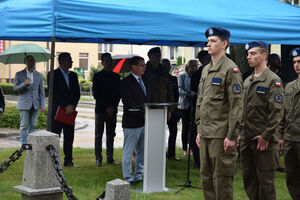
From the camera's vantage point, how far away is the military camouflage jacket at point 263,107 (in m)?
5.73

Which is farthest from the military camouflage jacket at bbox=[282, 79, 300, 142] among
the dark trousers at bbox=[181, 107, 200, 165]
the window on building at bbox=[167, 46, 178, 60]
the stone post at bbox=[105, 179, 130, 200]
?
the window on building at bbox=[167, 46, 178, 60]

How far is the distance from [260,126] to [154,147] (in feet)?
6.34

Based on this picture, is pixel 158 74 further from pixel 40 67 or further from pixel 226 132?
pixel 40 67

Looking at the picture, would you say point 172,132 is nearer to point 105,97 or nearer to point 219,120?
point 105,97

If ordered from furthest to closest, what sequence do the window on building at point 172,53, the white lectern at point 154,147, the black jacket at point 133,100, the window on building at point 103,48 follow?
the window on building at point 103,48, the window on building at point 172,53, the black jacket at point 133,100, the white lectern at point 154,147

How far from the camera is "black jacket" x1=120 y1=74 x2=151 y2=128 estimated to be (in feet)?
25.2

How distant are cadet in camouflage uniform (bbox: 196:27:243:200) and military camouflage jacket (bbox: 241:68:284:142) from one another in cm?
68

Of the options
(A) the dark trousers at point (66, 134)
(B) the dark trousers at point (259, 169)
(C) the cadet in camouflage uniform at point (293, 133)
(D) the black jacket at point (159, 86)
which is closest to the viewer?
(B) the dark trousers at point (259, 169)

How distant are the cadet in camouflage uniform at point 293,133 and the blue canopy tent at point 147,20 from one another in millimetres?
1840

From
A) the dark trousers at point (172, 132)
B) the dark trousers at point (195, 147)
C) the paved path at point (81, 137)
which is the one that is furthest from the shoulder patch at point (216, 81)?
the paved path at point (81, 137)

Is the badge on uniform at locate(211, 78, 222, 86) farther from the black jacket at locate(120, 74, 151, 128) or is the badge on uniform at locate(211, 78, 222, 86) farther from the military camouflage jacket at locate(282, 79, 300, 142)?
the black jacket at locate(120, 74, 151, 128)

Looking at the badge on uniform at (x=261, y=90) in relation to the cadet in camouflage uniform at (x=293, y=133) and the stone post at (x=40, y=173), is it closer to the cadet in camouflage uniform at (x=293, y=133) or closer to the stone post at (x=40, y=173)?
the cadet in camouflage uniform at (x=293, y=133)

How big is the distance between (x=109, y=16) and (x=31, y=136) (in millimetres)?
2553

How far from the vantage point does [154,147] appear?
7355 mm
